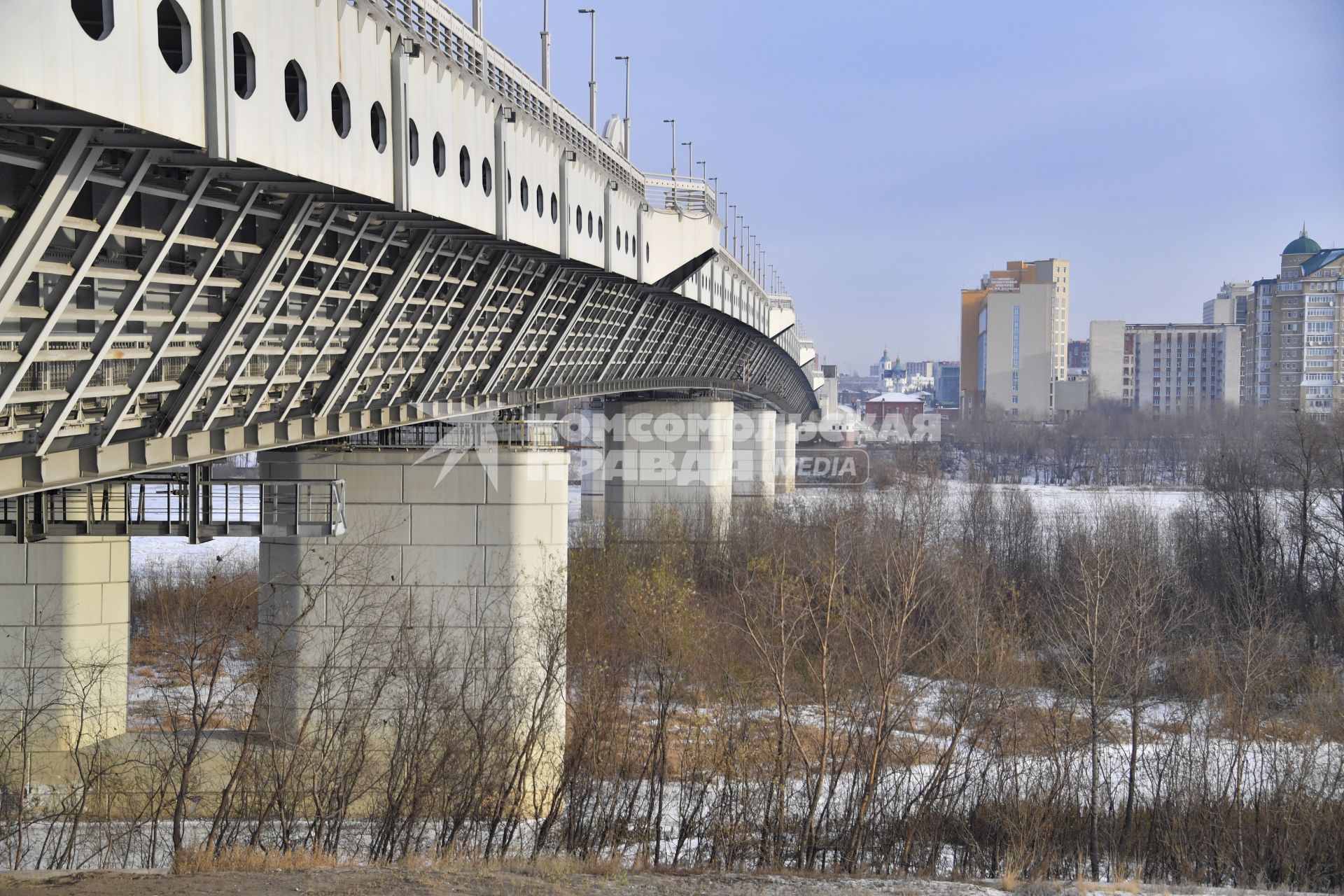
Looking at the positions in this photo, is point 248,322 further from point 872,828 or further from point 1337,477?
point 1337,477

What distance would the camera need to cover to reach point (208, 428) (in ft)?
37.9

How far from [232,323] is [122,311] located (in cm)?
190

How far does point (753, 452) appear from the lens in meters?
69.0

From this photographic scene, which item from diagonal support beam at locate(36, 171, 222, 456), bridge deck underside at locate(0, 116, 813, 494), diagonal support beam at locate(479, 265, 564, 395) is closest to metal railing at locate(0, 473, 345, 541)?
bridge deck underside at locate(0, 116, 813, 494)

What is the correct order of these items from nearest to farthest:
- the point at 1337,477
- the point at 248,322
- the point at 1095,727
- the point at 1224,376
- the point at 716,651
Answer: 1. the point at 248,322
2. the point at 1095,727
3. the point at 716,651
4. the point at 1337,477
5. the point at 1224,376

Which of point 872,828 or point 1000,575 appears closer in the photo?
point 872,828

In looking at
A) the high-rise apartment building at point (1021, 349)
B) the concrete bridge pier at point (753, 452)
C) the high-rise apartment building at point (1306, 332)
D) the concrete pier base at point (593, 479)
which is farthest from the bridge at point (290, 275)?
the high-rise apartment building at point (1021, 349)

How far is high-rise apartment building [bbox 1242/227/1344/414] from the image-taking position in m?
103

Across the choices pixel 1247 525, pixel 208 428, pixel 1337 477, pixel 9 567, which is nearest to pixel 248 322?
pixel 208 428

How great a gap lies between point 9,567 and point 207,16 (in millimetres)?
16303

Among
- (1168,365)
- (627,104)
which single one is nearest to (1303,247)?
(1168,365)

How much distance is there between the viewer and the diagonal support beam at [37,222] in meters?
7.29

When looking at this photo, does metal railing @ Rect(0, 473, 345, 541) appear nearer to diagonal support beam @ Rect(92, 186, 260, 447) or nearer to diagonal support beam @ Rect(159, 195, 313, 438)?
diagonal support beam @ Rect(159, 195, 313, 438)
